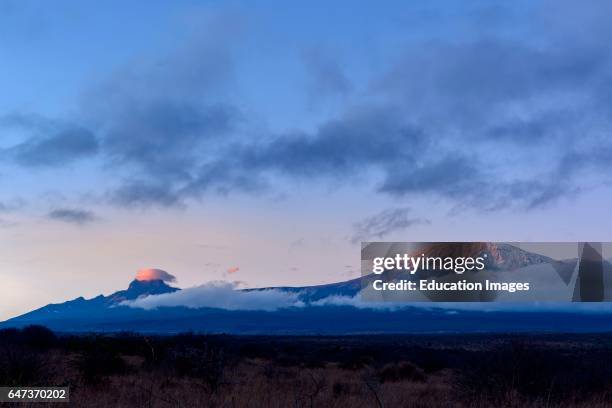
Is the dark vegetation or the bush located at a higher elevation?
the dark vegetation

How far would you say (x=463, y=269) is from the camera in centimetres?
3025

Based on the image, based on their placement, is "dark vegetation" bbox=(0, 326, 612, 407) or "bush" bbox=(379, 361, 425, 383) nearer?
"dark vegetation" bbox=(0, 326, 612, 407)

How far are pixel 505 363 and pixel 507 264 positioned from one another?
60.4ft

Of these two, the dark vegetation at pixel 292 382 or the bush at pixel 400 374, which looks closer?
the dark vegetation at pixel 292 382

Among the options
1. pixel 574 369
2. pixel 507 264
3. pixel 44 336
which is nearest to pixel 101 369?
pixel 574 369

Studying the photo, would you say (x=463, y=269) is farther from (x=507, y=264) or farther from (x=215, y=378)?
(x=215, y=378)

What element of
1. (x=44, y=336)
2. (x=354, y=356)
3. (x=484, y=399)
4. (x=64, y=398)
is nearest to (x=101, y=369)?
(x=64, y=398)

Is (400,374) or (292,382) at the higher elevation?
(292,382)

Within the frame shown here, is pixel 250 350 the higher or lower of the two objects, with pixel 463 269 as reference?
lower

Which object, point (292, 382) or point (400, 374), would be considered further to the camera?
point (400, 374)

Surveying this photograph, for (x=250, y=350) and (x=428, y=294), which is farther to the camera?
(x=250, y=350)

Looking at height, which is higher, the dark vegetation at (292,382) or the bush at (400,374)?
the dark vegetation at (292,382)

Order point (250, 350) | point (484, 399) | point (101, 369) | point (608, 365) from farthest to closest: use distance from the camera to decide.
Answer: point (250, 350) < point (101, 369) < point (608, 365) < point (484, 399)

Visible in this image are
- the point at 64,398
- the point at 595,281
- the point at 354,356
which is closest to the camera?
the point at 64,398
